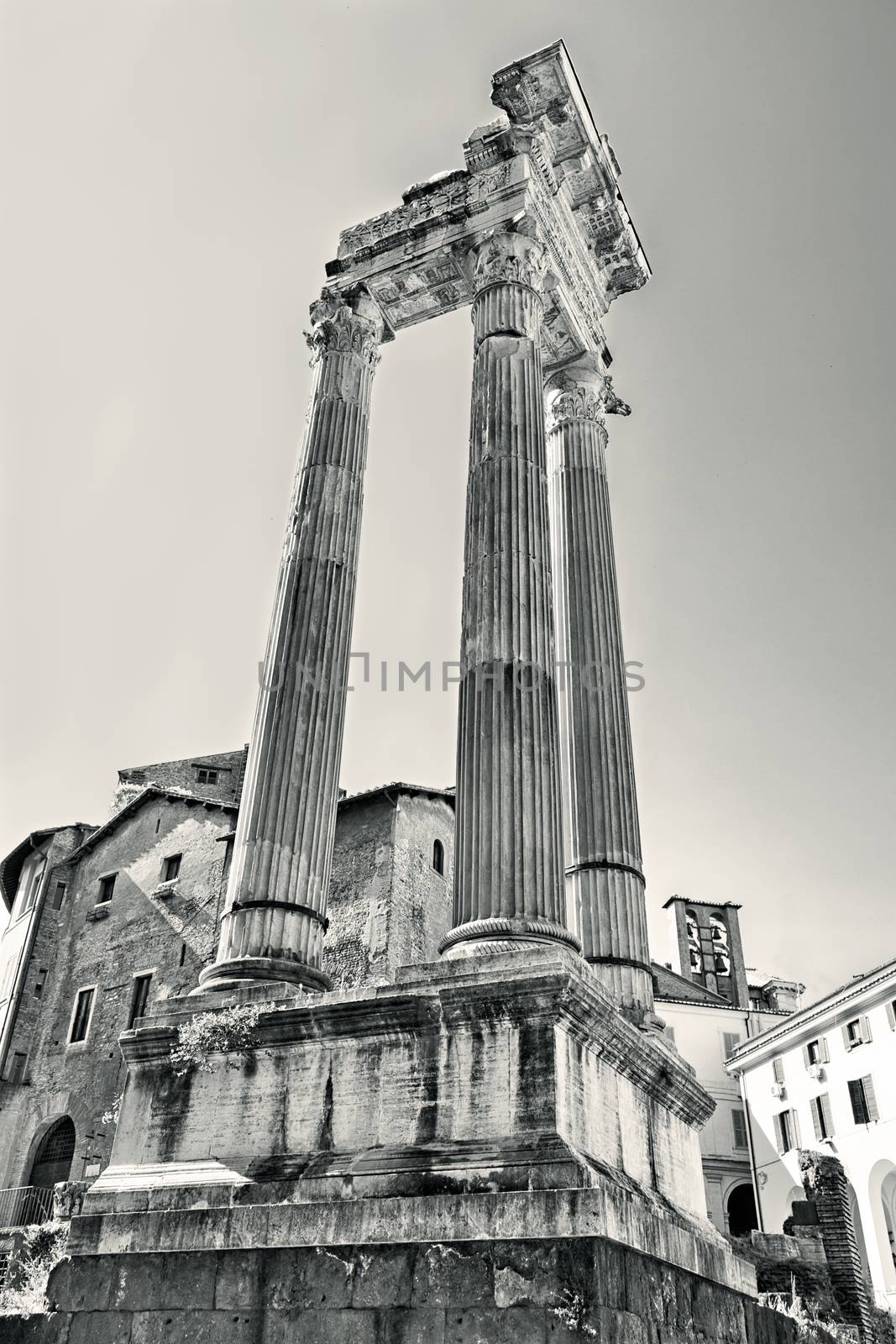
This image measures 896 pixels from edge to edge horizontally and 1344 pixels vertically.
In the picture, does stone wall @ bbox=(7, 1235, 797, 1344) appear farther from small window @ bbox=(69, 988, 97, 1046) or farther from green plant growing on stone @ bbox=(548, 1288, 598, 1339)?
small window @ bbox=(69, 988, 97, 1046)

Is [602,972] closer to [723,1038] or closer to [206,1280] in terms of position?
[206,1280]

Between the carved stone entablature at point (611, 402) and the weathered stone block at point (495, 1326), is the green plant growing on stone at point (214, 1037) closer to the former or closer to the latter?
the weathered stone block at point (495, 1326)

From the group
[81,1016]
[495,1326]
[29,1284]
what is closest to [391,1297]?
[495,1326]

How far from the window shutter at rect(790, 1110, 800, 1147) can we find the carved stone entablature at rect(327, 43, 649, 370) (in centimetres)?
4268

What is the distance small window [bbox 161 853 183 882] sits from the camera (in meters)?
40.4

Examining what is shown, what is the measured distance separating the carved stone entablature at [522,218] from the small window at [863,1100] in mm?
36742

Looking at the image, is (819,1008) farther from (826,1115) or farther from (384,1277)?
(384,1277)

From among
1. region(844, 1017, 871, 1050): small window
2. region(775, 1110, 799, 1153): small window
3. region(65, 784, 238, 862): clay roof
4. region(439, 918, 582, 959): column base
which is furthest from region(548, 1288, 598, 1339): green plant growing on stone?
region(775, 1110, 799, 1153): small window

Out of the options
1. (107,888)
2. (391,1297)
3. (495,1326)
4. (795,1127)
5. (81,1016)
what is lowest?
(495,1326)

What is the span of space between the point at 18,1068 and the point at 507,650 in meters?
36.2

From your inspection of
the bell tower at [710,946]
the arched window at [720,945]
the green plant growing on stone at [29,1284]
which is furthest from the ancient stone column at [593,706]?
the arched window at [720,945]

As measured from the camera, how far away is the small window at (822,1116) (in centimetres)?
4516

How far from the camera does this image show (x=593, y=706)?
13617 millimetres

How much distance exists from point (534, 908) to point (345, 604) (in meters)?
5.11
